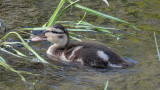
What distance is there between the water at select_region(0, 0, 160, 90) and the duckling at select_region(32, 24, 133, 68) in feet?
0.51

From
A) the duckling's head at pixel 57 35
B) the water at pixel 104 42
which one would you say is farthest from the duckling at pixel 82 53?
the water at pixel 104 42

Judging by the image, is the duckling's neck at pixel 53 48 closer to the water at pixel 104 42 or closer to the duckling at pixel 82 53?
the duckling at pixel 82 53

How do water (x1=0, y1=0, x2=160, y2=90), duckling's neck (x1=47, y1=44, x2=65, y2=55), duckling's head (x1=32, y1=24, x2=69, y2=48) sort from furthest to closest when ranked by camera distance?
1. duckling's neck (x1=47, y1=44, x2=65, y2=55)
2. duckling's head (x1=32, y1=24, x2=69, y2=48)
3. water (x1=0, y1=0, x2=160, y2=90)

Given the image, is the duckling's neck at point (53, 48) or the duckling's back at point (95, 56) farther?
the duckling's neck at point (53, 48)

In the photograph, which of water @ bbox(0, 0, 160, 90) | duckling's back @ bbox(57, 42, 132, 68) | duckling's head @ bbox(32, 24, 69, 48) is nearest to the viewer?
water @ bbox(0, 0, 160, 90)

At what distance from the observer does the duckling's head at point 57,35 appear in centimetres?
503

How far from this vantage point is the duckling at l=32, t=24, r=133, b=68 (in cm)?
455

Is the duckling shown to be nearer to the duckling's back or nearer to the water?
the duckling's back

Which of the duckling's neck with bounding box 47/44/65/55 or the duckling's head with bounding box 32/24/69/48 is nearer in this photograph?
the duckling's head with bounding box 32/24/69/48

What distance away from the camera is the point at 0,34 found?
5.84m

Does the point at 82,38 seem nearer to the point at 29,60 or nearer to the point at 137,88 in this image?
the point at 29,60

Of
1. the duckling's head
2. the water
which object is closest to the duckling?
the duckling's head

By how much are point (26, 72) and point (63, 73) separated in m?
0.49

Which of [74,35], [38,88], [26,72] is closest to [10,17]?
[74,35]
